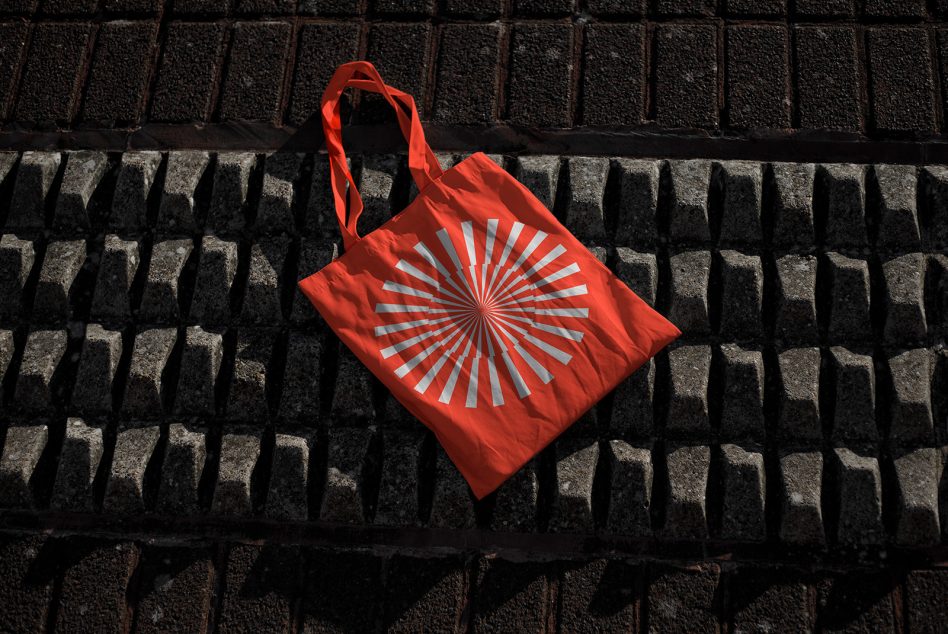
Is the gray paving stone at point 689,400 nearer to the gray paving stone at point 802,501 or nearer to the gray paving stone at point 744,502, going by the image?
the gray paving stone at point 744,502

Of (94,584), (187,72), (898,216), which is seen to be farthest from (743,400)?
(187,72)

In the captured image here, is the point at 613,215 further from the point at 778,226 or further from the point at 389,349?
the point at 389,349

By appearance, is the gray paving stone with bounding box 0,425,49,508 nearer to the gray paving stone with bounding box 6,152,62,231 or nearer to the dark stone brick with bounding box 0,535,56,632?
the dark stone brick with bounding box 0,535,56,632

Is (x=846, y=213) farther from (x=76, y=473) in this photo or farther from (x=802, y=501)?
(x=76, y=473)

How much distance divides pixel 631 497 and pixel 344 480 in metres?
1.08

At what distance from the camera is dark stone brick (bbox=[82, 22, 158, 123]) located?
3.43 meters

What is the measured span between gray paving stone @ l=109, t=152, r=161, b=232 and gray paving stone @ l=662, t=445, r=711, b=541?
237cm

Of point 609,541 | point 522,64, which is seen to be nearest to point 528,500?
point 609,541

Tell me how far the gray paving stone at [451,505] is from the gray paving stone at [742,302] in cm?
118

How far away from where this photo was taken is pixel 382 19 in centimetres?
346

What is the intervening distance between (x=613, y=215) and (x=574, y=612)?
154 centimetres

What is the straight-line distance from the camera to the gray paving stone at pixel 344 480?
2.91 meters

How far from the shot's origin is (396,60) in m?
3.38

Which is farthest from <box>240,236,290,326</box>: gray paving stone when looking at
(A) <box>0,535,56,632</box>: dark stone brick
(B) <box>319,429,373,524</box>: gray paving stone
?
(A) <box>0,535,56,632</box>: dark stone brick
